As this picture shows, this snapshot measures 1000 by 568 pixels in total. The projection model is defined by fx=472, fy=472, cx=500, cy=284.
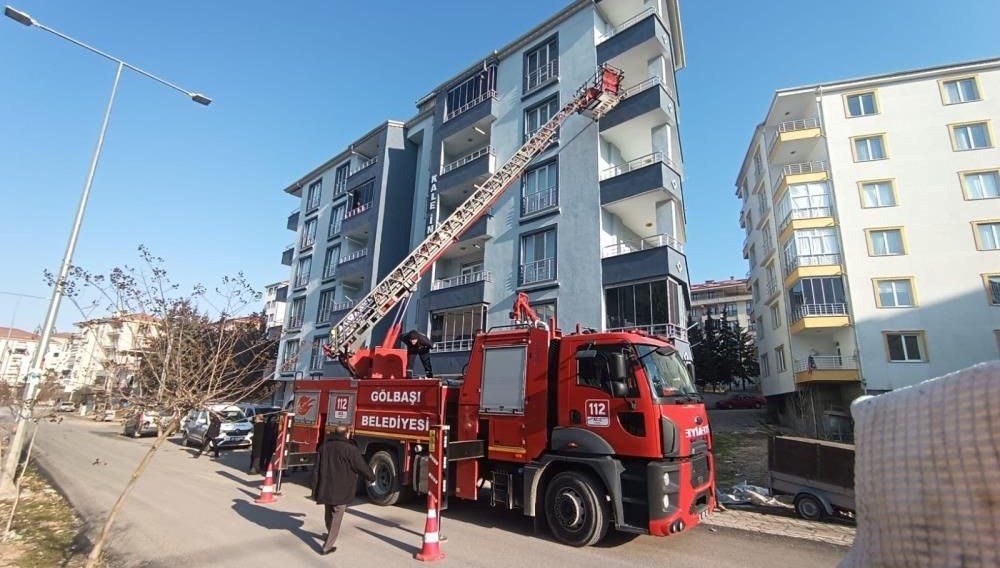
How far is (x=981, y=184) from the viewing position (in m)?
24.1

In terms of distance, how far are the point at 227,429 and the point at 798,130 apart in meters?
34.1

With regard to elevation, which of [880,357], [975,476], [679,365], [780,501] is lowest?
[780,501]

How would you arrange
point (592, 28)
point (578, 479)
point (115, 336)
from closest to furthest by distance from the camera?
point (578, 479) → point (115, 336) → point (592, 28)

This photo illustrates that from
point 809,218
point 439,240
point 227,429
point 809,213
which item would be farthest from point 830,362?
point 227,429

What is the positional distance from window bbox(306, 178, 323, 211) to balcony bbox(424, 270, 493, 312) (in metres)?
18.2

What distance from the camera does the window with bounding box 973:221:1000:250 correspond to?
76.4 ft

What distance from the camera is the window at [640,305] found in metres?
17.0

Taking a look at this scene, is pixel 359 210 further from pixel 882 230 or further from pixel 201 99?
pixel 882 230

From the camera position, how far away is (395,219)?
29.1 metres

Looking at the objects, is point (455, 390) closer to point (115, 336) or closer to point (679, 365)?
point (679, 365)

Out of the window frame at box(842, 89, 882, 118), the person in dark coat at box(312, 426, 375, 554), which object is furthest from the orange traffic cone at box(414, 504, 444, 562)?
the window frame at box(842, 89, 882, 118)

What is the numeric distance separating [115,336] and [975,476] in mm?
10825

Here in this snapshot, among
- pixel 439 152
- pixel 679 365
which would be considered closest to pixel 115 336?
pixel 679 365

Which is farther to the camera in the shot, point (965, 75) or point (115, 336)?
point (965, 75)
